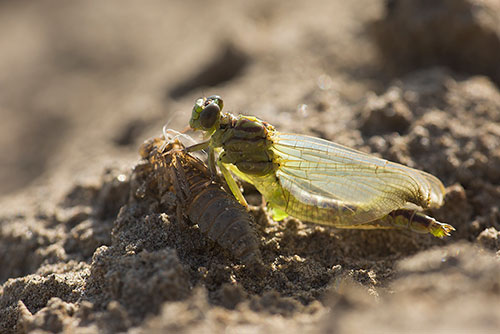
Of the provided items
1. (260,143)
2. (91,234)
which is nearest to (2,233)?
(91,234)

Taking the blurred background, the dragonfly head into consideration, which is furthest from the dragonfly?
the blurred background

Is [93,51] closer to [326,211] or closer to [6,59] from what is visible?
[6,59]

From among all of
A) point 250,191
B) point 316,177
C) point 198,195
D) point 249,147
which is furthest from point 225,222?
point 250,191

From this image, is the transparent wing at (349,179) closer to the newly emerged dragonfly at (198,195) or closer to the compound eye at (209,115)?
the compound eye at (209,115)

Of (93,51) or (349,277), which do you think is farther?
(93,51)

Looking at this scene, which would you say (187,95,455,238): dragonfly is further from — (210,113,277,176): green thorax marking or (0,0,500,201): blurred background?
(0,0,500,201): blurred background

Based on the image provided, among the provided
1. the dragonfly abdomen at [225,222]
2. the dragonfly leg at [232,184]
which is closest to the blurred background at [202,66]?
the dragonfly leg at [232,184]

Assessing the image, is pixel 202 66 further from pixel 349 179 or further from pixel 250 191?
pixel 349 179
